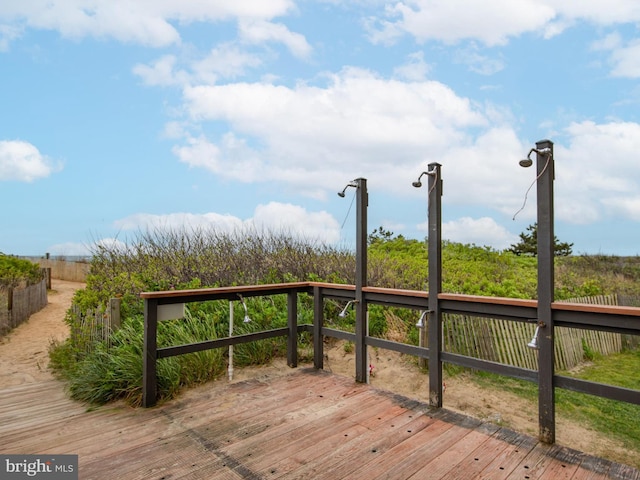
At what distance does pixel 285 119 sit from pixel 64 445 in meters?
5.07

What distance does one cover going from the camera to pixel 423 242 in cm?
1334

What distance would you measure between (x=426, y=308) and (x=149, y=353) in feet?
7.67

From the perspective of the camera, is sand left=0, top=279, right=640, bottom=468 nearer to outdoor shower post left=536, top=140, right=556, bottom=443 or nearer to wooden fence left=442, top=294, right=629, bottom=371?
wooden fence left=442, top=294, right=629, bottom=371

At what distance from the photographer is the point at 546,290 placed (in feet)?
8.21

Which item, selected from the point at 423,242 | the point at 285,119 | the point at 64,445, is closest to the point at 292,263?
the point at 285,119

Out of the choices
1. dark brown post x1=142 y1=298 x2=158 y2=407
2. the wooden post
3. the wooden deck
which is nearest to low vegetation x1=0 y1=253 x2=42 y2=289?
the wooden post

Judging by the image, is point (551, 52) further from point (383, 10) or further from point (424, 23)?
point (383, 10)

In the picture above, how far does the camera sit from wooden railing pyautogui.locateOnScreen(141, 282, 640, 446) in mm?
2286

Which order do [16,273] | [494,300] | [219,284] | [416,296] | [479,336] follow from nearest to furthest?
1. [494,300]
2. [416,296]
3. [479,336]
4. [219,284]
5. [16,273]

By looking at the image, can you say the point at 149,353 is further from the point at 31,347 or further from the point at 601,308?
the point at 31,347

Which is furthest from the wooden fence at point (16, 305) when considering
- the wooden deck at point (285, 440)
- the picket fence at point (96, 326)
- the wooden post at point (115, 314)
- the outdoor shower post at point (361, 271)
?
the outdoor shower post at point (361, 271)

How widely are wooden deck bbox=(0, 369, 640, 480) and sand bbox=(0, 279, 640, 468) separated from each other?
2.76ft

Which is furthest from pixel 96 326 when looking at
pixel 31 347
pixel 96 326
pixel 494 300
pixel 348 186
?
pixel 494 300

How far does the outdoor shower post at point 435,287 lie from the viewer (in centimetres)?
309
